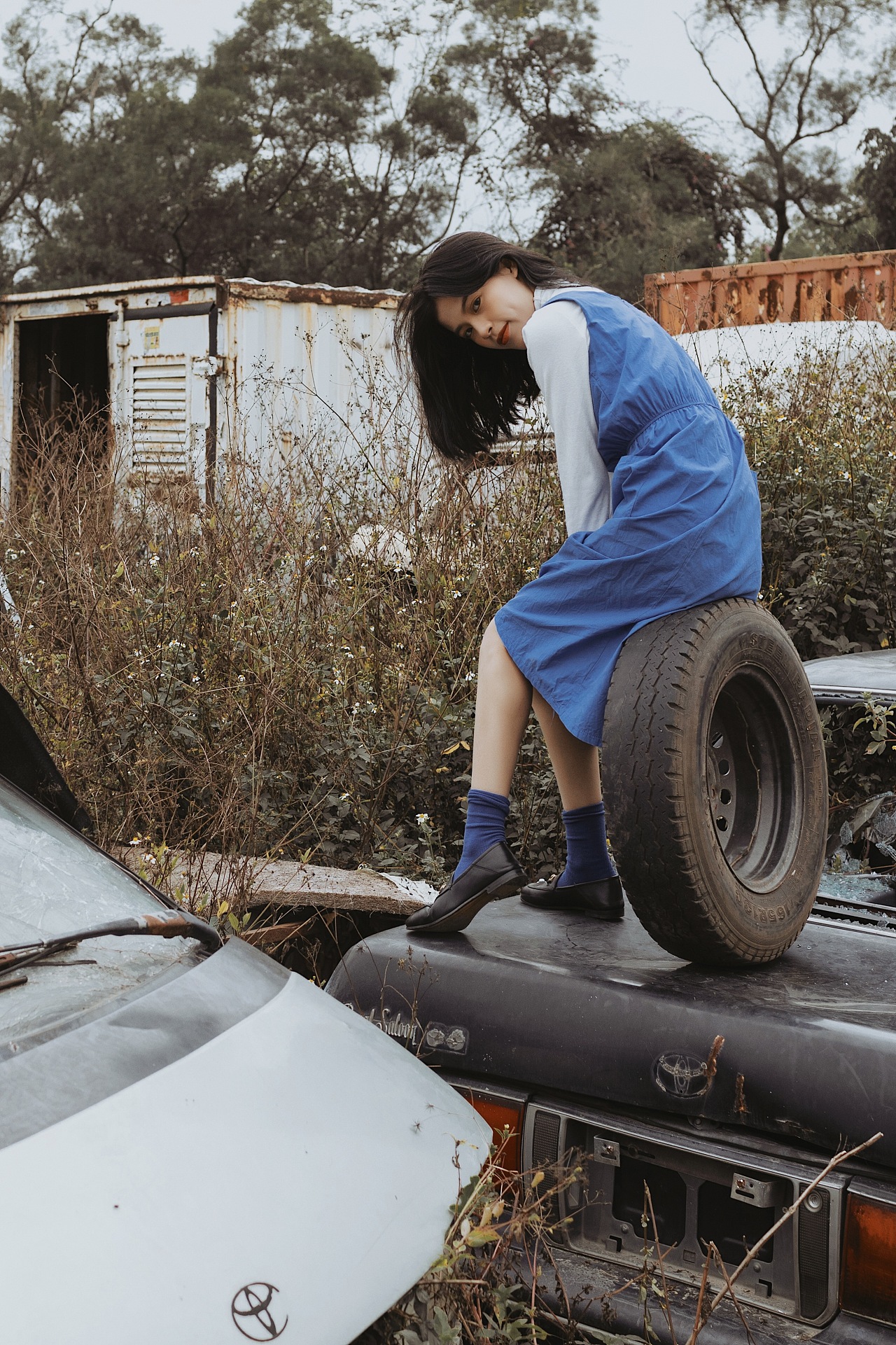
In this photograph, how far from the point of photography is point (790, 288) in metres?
10.8

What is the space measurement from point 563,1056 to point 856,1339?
0.54m

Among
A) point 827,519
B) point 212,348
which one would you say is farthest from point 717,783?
point 212,348

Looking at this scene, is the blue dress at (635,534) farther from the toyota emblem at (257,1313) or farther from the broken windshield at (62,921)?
the toyota emblem at (257,1313)

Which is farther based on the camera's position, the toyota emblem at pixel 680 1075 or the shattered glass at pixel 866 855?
the shattered glass at pixel 866 855

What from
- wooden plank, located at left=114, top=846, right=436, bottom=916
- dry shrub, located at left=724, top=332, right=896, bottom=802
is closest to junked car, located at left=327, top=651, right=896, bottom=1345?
wooden plank, located at left=114, top=846, right=436, bottom=916

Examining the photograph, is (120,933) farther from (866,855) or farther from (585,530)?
(866,855)

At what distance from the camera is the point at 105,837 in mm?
3816

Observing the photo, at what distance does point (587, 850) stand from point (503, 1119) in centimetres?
65

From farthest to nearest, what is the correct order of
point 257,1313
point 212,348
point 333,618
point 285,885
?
1. point 212,348
2. point 333,618
3. point 285,885
4. point 257,1313

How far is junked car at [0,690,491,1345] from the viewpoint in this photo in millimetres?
1197

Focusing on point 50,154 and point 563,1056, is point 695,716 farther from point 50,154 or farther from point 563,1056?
point 50,154

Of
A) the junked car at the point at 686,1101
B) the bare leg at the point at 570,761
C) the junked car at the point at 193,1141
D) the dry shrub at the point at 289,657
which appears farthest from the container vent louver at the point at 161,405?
the junked car at the point at 193,1141

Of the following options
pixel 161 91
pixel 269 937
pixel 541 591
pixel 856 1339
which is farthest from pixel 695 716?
pixel 161 91

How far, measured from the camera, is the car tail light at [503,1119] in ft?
6.52
